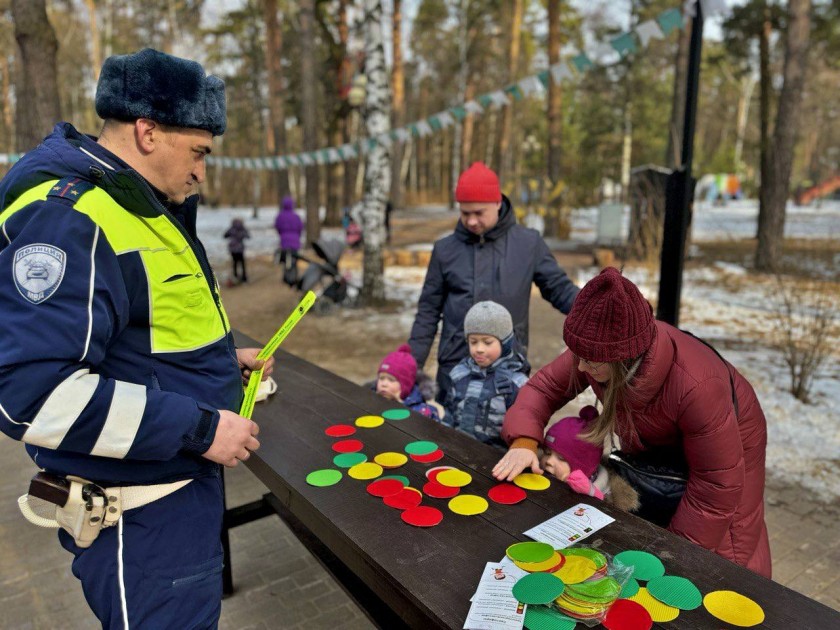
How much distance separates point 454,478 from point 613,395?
0.59 m

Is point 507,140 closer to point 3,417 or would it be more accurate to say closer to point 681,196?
point 681,196

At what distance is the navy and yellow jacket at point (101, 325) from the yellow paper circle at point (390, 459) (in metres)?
0.73

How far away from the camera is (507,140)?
76.6ft

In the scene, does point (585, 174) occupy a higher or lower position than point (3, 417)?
higher

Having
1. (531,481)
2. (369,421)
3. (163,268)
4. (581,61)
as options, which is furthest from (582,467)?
(581,61)

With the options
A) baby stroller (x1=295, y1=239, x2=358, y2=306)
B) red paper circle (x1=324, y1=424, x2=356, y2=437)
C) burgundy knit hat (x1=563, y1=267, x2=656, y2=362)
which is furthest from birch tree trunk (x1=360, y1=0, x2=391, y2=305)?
burgundy knit hat (x1=563, y1=267, x2=656, y2=362)

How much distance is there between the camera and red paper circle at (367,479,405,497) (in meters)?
1.91

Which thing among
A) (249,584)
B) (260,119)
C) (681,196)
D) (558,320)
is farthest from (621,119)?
(249,584)

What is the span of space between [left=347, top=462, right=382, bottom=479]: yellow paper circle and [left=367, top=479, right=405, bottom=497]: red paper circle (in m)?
0.05

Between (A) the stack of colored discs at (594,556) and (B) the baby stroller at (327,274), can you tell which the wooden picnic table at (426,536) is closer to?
(A) the stack of colored discs at (594,556)

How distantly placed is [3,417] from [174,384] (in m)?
0.35

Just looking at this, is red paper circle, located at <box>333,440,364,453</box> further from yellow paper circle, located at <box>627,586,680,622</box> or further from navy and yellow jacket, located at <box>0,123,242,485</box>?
yellow paper circle, located at <box>627,586,680,622</box>

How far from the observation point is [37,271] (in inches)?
46.9

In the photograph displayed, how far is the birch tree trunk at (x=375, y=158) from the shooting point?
8.44 meters
